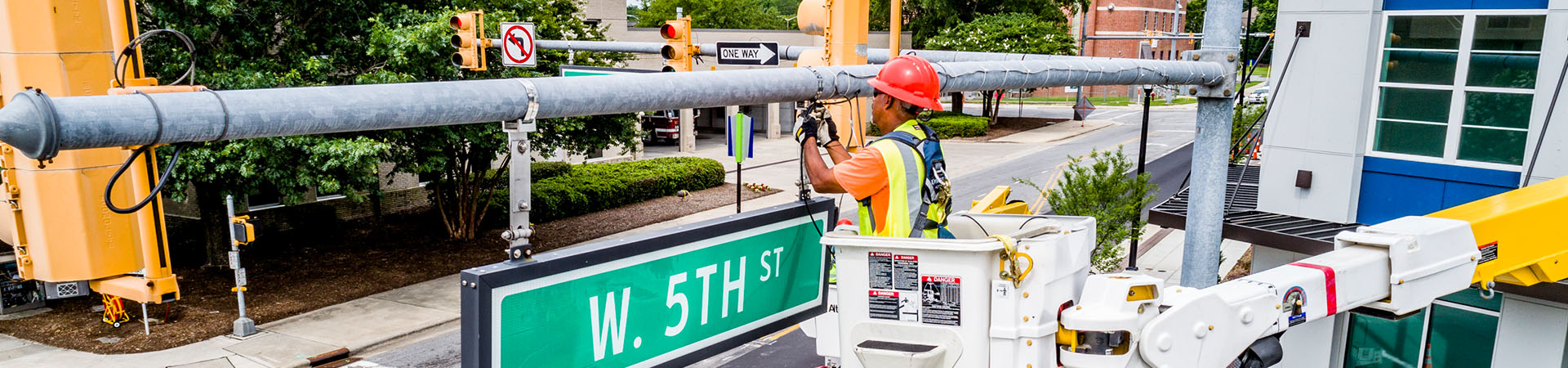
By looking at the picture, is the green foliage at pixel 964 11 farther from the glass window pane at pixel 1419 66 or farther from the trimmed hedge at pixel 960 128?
the glass window pane at pixel 1419 66

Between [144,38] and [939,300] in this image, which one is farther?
[144,38]

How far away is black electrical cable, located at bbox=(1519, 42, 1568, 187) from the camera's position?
857cm

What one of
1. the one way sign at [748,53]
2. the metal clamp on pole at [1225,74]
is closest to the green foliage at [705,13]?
the one way sign at [748,53]

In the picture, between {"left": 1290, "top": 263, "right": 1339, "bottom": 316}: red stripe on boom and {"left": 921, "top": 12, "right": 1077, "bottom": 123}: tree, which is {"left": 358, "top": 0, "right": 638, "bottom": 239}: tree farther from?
{"left": 921, "top": 12, "right": 1077, "bottom": 123}: tree

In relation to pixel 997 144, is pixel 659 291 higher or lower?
higher

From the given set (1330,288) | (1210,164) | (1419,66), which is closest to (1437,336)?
(1419,66)

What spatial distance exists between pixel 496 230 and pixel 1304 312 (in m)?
18.4

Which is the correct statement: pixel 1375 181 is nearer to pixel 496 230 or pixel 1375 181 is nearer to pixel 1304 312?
pixel 1304 312

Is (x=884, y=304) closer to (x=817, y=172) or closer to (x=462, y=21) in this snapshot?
(x=817, y=172)

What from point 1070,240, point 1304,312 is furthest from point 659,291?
point 1304,312

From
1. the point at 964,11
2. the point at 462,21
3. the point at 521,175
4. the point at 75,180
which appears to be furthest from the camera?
the point at 964,11

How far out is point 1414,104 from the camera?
9.98m

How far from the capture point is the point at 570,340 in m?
3.61

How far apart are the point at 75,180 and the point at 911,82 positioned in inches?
258
